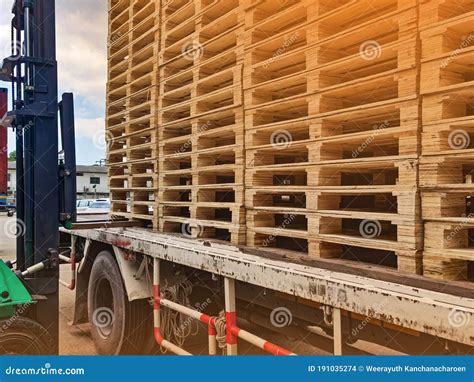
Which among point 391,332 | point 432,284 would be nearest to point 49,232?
point 391,332

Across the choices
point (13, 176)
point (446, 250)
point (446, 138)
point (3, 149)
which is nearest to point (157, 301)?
point (3, 149)

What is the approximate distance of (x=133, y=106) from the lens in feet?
18.2

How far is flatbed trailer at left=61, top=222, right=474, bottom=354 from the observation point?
7.09 ft

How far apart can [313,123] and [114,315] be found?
10.9 feet

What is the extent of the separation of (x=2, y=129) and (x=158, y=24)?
1.79 meters

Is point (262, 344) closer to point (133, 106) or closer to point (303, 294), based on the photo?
point (303, 294)

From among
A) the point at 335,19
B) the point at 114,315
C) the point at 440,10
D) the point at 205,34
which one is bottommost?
the point at 114,315

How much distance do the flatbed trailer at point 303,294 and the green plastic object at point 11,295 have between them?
998 mm

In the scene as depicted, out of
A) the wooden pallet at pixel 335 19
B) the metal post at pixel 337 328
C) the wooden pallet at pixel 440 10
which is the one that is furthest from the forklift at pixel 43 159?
the wooden pallet at pixel 440 10

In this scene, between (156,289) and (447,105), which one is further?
(156,289)

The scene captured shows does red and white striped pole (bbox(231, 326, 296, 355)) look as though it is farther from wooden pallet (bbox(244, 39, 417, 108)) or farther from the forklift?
the forklift

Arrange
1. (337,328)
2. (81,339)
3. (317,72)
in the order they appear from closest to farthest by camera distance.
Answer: (337,328), (317,72), (81,339)

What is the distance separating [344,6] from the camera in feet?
9.41

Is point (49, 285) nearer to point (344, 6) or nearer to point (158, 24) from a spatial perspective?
point (158, 24)
